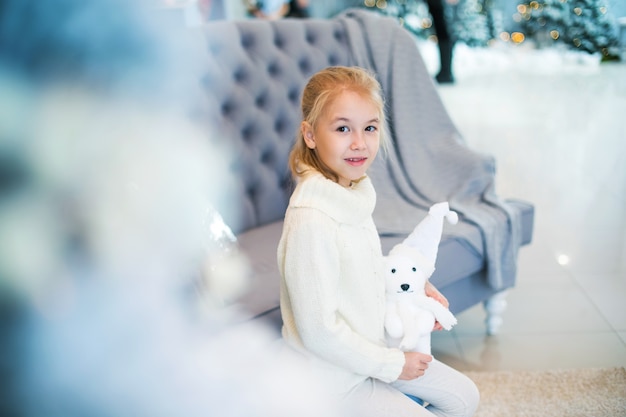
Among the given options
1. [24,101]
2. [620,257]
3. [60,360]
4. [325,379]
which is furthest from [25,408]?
[620,257]

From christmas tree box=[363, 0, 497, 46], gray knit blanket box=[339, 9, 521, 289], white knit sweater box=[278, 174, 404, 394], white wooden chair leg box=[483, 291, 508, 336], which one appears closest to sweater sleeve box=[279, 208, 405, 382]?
white knit sweater box=[278, 174, 404, 394]

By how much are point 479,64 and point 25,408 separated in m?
9.26

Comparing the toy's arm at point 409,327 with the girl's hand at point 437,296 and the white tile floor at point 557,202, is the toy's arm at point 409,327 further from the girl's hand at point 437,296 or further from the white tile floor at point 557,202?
the white tile floor at point 557,202

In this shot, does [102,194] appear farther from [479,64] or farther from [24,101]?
[479,64]

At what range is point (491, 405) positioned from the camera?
176 centimetres

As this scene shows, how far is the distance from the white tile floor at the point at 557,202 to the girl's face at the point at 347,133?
3.68 feet

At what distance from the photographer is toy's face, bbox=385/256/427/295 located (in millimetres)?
1263

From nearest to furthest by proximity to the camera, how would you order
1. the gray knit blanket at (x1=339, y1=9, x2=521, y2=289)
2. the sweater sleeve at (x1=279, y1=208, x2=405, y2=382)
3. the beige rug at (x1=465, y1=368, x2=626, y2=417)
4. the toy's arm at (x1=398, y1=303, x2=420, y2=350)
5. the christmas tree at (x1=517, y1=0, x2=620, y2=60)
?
the sweater sleeve at (x1=279, y1=208, x2=405, y2=382), the toy's arm at (x1=398, y1=303, x2=420, y2=350), the beige rug at (x1=465, y1=368, x2=626, y2=417), the gray knit blanket at (x1=339, y1=9, x2=521, y2=289), the christmas tree at (x1=517, y1=0, x2=620, y2=60)

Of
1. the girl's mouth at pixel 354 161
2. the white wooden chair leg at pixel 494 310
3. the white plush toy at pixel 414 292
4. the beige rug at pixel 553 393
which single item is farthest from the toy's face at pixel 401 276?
the white wooden chair leg at pixel 494 310

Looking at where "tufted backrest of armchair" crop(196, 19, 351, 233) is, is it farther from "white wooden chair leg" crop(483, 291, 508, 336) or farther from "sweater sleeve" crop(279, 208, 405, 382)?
"sweater sleeve" crop(279, 208, 405, 382)

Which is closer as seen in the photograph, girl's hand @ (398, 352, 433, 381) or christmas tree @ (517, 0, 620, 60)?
girl's hand @ (398, 352, 433, 381)

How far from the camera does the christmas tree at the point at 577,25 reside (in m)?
3.84

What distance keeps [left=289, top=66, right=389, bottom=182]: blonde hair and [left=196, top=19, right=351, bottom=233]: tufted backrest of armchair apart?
33.1 inches

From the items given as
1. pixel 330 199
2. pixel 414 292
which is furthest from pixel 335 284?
pixel 414 292
